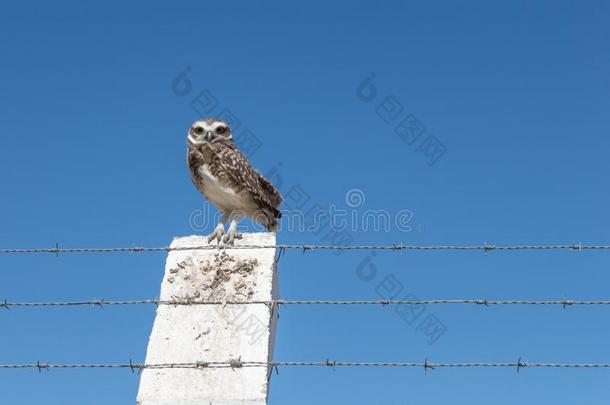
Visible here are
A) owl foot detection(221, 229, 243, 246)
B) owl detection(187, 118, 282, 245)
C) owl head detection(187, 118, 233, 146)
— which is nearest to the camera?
owl foot detection(221, 229, 243, 246)

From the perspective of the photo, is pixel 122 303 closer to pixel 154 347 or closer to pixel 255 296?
pixel 154 347

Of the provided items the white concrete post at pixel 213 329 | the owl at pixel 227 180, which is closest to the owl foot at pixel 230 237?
the white concrete post at pixel 213 329

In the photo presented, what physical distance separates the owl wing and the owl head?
0.52 ft

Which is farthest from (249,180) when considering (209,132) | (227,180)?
(209,132)

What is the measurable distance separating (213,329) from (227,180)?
2.02m

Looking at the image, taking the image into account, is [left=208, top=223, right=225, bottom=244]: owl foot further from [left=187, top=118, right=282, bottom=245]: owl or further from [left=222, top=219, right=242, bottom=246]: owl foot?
[left=187, top=118, right=282, bottom=245]: owl

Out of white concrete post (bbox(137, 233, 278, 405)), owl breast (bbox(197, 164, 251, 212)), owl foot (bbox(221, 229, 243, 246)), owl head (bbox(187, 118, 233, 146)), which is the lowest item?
white concrete post (bbox(137, 233, 278, 405))

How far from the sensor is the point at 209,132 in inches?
282

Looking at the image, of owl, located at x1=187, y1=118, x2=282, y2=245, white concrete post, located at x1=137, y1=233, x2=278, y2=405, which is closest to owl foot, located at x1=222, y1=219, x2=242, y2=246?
white concrete post, located at x1=137, y1=233, x2=278, y2=405

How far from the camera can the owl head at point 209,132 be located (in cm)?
709

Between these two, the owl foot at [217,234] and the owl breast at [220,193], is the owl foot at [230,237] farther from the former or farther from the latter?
the owl breast at [220,193]

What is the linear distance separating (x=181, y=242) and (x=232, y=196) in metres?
1.28

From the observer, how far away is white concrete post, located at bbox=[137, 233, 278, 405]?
15.9ft

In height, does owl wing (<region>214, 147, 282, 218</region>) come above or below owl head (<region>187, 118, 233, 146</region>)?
below
